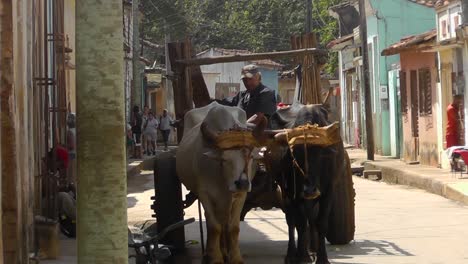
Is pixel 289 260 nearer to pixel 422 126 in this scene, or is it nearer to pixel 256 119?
pixel 256 119

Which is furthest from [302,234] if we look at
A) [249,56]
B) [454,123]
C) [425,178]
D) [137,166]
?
[137,166]

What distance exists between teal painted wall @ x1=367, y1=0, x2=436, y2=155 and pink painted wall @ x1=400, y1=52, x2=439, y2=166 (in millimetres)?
3944

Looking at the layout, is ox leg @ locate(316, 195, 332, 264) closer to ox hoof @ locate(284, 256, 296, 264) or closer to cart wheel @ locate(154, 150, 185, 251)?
ox hoof @ locate(284, 256, 296, 264)

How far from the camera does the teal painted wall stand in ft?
119

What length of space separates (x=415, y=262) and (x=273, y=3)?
54.7 meters

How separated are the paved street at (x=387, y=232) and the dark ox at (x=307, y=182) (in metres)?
0.73

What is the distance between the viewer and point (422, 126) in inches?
1176

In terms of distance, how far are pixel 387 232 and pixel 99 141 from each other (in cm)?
903

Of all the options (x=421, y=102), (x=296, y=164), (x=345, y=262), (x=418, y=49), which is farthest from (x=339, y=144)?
(x=421, y=102)

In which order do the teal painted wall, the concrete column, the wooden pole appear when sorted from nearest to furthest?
the concrete column → the wooden pole → the teal painted wall

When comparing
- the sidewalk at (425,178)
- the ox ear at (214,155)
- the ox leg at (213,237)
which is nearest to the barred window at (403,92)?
the sidewalk at (425,178)

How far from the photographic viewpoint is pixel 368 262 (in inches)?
450

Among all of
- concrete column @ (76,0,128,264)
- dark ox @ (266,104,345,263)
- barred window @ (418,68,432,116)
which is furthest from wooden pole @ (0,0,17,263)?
barred window @ (418,68,432,116)

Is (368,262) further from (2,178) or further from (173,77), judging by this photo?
(2,178)
